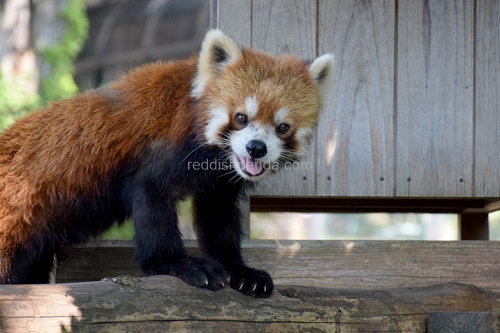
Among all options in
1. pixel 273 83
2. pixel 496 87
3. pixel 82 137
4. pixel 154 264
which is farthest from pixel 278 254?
pixel 496 87

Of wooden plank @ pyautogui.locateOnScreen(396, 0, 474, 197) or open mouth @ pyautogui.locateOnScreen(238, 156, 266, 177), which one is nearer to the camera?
open mouth @ pyautogui.locateOnScreen(238, 156, 266, 177)

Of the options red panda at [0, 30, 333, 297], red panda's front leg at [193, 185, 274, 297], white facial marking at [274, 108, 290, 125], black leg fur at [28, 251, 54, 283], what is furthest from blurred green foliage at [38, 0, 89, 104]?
white facial marking at [274, 108, 290, 125]

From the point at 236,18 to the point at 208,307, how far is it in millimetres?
2306

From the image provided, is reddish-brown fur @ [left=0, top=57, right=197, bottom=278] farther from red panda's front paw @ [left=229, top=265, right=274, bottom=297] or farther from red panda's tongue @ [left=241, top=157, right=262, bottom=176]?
red panda's front paw @ [left=229, top=265, right=274, bottom=297]

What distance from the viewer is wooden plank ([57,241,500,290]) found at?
427 cm

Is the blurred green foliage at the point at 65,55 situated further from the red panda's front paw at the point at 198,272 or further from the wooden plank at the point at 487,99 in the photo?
the wooden plank at the point at 487,99

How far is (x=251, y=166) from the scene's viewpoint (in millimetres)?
3826

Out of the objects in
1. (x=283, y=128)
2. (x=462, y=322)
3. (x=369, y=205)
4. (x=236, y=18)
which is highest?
(x=236, y=18)

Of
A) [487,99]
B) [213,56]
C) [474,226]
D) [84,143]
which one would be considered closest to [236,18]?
[213,56]

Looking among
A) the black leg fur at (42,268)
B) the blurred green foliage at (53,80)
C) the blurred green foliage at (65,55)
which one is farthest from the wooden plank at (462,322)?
the blurred green foliage at (65,55)

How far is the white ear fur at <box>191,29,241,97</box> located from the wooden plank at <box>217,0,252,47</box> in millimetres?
714

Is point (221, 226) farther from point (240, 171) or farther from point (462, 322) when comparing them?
point (462, 322)

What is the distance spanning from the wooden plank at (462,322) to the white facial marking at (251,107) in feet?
4.93

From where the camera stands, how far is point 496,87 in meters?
Result: 4.64
